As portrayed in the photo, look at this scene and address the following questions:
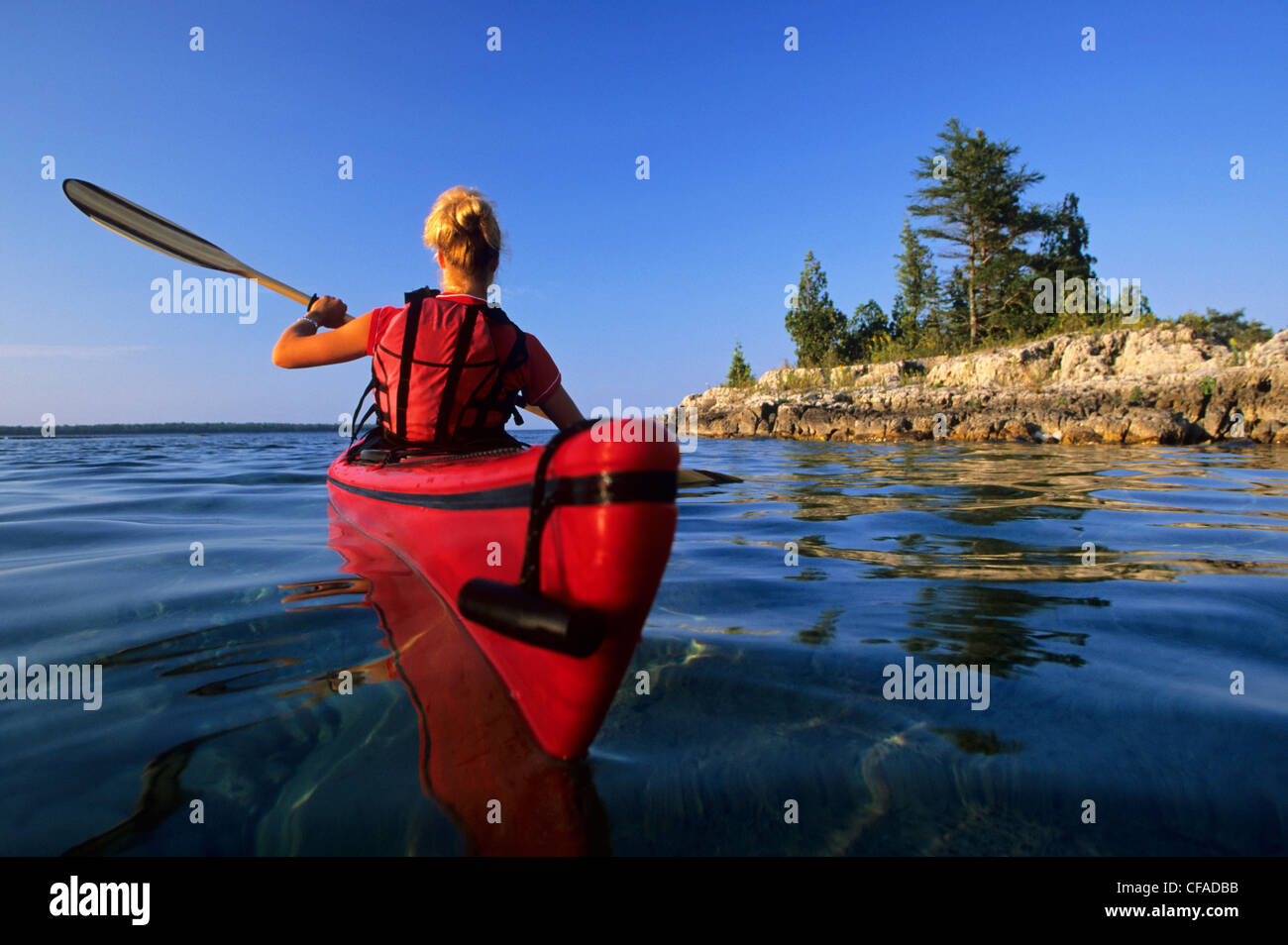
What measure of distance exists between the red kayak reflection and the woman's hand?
2488mm

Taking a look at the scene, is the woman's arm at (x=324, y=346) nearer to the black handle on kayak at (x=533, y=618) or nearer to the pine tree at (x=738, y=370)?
the black handle on kayak at (x=533, y=618)

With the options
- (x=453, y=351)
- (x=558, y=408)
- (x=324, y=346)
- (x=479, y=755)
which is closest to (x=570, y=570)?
(x=479, y=755)

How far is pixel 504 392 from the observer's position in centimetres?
317

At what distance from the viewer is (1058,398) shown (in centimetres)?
1969

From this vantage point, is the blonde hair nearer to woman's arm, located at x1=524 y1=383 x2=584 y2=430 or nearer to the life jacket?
the life jacket

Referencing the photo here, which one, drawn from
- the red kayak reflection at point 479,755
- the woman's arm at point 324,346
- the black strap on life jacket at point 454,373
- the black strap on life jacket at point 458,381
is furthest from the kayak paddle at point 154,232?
the red kayak reflection at point 479,755

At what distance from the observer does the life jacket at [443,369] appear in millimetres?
2896

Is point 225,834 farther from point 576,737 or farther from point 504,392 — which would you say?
point 504,392

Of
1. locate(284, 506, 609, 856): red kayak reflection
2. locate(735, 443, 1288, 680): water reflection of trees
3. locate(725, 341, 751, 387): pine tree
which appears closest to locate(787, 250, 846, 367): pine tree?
locate(725, 341, 751, 387): pine tree

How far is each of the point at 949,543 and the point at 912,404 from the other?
21149 mm

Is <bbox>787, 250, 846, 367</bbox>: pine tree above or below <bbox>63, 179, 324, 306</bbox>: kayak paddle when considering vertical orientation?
above

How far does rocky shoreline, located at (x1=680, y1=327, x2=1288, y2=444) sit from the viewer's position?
1611cm
